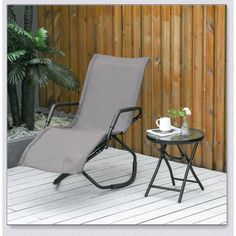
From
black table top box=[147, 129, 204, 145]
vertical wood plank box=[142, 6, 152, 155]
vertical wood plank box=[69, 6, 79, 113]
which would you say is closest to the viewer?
black table top box=[147, 129, 204, 145]

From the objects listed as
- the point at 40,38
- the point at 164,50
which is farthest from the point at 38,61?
the point at 164,50

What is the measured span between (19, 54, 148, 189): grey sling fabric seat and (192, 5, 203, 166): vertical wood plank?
14.7 inches

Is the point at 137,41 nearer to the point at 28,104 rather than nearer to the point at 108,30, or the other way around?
the point at 108,30

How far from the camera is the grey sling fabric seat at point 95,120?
4281 mm

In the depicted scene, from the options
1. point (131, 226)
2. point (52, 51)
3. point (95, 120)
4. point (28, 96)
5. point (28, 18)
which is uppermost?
point (28, 18)

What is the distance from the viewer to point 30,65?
537 cm

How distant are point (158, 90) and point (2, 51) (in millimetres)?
1730

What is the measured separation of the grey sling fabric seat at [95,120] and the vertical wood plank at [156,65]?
1.18ft

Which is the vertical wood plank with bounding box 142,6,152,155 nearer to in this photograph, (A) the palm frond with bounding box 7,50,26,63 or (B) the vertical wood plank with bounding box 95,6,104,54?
(B) the vertical wood plank with bounding box 95,6,104,54

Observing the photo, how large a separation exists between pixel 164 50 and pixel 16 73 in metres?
1.12

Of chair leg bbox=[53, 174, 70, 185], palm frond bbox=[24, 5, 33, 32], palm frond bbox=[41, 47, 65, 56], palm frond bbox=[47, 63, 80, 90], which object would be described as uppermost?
palm frond bbox=[24, 5, 33, 32]

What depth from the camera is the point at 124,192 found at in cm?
456

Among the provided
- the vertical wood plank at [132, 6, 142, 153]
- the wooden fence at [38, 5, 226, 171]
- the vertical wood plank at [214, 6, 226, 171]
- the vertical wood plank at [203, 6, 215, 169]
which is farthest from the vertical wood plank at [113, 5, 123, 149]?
the vertical wood plank at [214, 6, 226, 171]

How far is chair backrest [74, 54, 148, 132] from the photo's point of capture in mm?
4767
